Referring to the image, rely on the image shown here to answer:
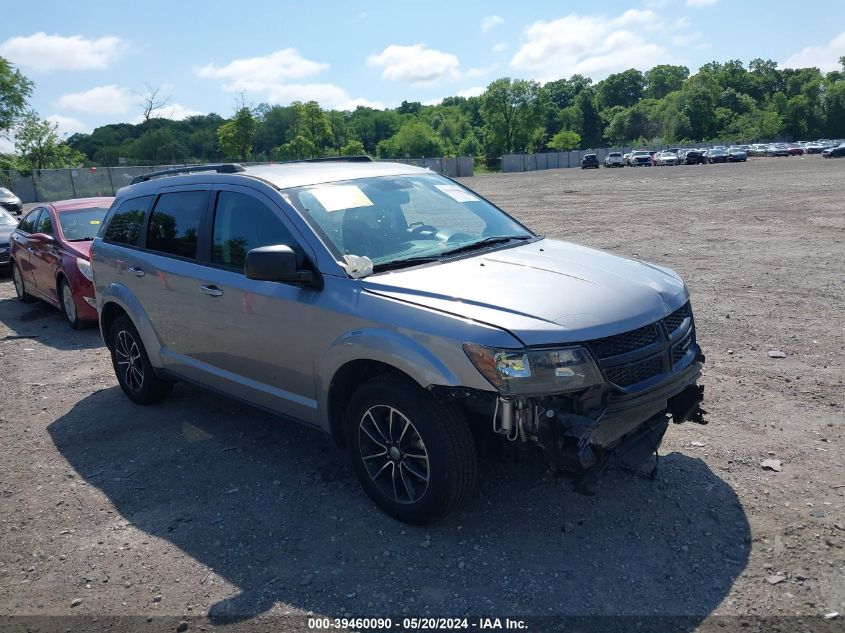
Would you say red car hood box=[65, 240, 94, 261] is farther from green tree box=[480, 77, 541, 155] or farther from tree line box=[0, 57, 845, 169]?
green tree box=[480, 77, 541, 155]

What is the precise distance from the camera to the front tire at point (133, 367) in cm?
587

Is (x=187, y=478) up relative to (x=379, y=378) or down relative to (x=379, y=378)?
down

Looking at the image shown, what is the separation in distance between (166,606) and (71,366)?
5059 mm

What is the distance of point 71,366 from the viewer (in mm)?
7586

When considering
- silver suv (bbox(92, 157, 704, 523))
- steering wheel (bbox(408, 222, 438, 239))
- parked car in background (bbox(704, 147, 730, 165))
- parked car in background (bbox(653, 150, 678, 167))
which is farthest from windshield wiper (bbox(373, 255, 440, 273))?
parked car in background (bbox(704, 147, 730, 165))

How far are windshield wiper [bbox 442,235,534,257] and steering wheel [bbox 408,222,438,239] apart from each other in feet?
0.85

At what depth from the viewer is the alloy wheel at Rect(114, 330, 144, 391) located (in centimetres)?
596

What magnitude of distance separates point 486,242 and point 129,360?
3.47 metres

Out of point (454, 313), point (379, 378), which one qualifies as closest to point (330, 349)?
point (379, 378)

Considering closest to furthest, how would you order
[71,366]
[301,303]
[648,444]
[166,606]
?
[166,606] < [648,444] < [301,303] < [71,366]

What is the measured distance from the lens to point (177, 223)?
17.3 ft

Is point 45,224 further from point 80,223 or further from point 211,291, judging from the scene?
point 211,291

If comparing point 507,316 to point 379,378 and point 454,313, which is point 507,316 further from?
point 379,378

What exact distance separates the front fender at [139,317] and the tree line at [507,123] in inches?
1872
